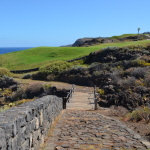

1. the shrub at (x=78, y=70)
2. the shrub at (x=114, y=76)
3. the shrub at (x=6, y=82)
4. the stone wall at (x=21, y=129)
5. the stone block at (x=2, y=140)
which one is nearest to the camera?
the stone block at (x=2, y=140)

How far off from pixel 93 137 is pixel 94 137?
0.03m

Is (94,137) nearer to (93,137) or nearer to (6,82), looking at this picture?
(93,137)

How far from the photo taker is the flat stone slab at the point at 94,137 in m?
7.51

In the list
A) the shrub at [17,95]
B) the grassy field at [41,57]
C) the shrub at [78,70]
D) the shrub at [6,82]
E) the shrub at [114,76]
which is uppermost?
the grassy field at [41,57]

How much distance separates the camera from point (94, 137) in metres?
8.64

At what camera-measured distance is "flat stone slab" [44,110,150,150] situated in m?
7.51

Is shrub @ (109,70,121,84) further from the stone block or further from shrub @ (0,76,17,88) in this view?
the stone block

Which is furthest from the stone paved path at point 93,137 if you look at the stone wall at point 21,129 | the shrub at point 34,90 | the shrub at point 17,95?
the shrub at point 17,95

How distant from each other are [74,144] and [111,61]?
2935 cm

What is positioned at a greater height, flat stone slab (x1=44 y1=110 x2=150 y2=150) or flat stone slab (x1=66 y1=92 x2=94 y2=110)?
flat stone slab (x1=44 y1=110 x2=150 y2=150)

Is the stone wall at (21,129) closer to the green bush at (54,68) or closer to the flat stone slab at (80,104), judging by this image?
the flat stone slab at (80,104)

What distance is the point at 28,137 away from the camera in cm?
565

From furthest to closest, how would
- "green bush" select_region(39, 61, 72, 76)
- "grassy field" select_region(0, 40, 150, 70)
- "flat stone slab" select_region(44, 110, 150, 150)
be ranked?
"grassy field" select_region(0, 40, 150, 70) < "green bush" select_region(39, 61, 72, 76) < "flat stone slab" select_region(44, 110, 150, 150)

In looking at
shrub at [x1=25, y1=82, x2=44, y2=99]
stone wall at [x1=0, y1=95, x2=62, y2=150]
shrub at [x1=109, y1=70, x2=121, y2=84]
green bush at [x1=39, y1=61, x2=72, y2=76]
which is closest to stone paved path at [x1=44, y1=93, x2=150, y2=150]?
stone wall at [x1=0, y1=95, x2=62, y2=150]
